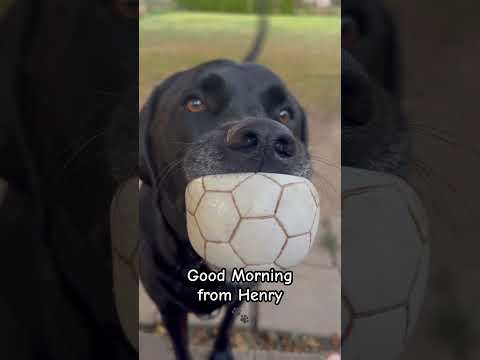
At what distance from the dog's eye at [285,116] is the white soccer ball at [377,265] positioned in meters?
0.08

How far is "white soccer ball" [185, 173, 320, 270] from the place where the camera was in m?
0.37

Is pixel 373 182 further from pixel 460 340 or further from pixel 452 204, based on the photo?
pixel 460 340

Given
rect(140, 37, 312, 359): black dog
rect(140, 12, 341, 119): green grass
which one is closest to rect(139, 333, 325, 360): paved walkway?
rect(140, 37, 312, 359): black dog

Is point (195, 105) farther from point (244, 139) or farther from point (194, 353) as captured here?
point (194, 353)

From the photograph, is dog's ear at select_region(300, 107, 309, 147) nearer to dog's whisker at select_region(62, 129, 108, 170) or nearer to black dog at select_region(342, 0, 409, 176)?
black dog at select_region(342, 0, 409, 176)

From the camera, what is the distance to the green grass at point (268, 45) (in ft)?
1.39

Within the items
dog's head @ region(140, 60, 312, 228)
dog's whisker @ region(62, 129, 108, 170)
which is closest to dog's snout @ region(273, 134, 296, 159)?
dog's head @ region(140, 60, 312, 228)

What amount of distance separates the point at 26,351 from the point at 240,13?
1.49 feet

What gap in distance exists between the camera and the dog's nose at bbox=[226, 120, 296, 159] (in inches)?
14.8

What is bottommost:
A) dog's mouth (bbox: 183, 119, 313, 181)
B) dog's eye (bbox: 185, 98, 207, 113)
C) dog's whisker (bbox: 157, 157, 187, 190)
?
dog's whisker (bbox: 157, 157, 187, 190)

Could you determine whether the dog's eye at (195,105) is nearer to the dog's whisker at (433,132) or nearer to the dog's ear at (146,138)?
the dog's ear at (146,138)

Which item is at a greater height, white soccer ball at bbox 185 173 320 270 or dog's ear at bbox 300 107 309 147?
dog's ear at bbox 300 107 309 147

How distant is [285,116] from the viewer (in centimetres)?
41

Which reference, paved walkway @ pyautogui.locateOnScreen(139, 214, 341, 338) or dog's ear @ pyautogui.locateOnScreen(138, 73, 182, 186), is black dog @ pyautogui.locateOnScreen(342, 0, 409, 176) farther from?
dog's ear @ pyautogui.locateOnScreen(138, 73, 182, 186)
